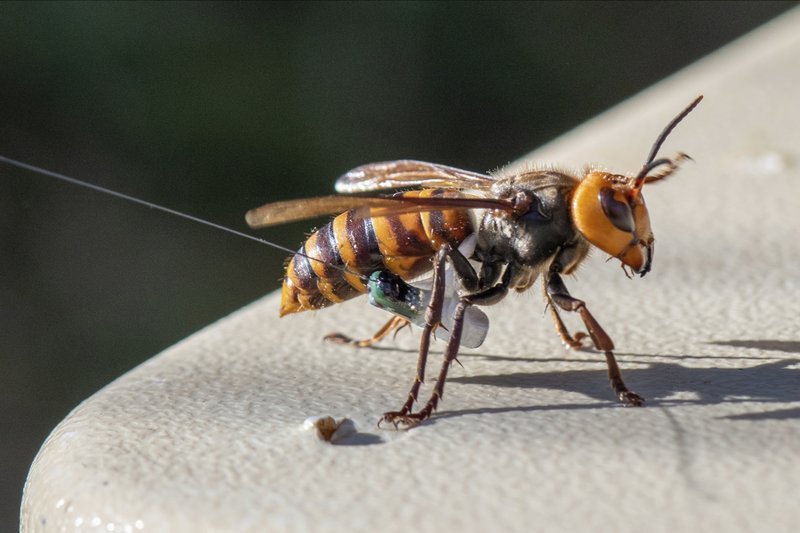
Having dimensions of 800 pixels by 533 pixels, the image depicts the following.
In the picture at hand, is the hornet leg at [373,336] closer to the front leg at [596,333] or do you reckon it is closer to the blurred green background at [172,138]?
the front leg at [596,333]

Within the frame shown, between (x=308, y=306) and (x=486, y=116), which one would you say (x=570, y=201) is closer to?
(x=308, y=306)

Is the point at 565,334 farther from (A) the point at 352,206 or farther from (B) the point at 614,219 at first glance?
(A) the point at 352,206

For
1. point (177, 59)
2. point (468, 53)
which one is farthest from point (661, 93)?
point (468, 53)

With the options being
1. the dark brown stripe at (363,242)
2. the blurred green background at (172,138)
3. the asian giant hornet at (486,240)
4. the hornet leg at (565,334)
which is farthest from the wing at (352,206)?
the blurred green background at (172,138)

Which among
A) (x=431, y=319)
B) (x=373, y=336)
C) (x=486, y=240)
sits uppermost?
(x=486, y=240)

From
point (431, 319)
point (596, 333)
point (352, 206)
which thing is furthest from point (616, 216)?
point (352, 206)

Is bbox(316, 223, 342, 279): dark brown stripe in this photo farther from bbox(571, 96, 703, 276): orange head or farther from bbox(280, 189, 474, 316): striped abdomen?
bbox(571, 96, 703, 276): orange head
